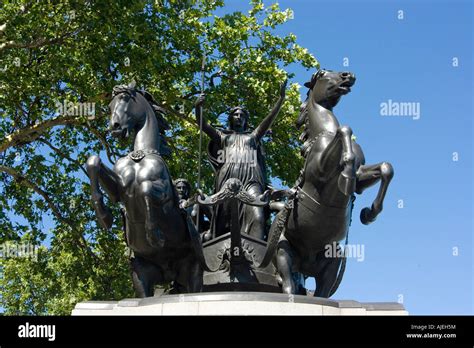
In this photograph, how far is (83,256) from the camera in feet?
70.9

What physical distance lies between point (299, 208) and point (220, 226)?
83.4 inches

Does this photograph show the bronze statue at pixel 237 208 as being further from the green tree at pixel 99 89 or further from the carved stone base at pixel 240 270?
the green tree at pixel 99 89

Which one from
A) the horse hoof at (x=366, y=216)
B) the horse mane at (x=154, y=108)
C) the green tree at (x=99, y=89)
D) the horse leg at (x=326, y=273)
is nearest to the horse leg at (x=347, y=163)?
the horse hoof at (x=366, y=216)

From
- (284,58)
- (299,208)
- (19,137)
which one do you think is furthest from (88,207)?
(299,208)

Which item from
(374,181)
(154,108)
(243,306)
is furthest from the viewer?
(154,108)

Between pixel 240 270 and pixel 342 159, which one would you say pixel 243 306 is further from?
pixel 240 270

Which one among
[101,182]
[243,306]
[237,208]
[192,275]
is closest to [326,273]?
[237,208]

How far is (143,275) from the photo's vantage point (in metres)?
10.3

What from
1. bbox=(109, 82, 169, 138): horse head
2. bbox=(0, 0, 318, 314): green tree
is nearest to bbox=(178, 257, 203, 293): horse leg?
bbox=(109, 82, 169, 138): horse head

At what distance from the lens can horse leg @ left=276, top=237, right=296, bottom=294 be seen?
987cm

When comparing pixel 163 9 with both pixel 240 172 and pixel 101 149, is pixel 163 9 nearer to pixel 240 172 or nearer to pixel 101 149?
pixel 101 149

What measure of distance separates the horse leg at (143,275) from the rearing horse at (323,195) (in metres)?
1.49

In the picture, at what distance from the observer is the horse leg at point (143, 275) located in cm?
1027

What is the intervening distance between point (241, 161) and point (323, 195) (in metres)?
2.55
